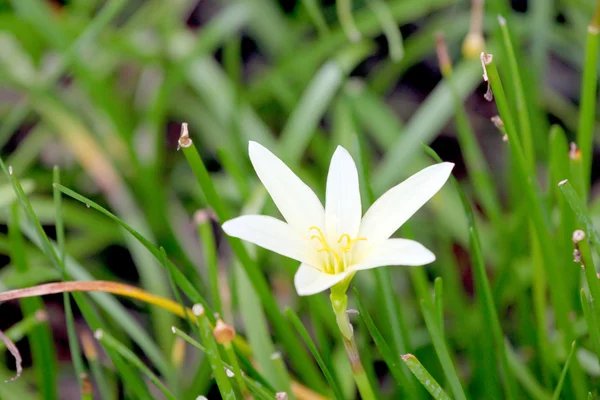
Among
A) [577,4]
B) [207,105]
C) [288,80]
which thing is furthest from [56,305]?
[577,4]

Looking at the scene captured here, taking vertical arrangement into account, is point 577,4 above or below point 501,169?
above

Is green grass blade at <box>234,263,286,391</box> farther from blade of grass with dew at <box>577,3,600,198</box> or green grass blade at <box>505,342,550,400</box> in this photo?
blade of grass with dew at <box>577,3,600,198</box>

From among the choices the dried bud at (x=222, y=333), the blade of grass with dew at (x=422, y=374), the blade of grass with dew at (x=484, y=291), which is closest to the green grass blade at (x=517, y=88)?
the blade of grass with dew at (x=484, y=291)

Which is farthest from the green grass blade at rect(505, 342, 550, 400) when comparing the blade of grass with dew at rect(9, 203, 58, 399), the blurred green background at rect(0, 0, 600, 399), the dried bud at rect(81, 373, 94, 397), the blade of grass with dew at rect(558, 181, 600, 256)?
the blade of grass with dew at rect(9, 203, 58, 399)

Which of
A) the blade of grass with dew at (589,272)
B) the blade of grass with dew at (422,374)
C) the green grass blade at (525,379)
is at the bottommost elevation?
the green grass blade at (525,379)

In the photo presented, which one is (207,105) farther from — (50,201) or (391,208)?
(391,208)

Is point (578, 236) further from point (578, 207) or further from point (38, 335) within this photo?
point (38, 335)

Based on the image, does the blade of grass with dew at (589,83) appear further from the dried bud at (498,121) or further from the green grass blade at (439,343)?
the green grass blade at (439,343)
